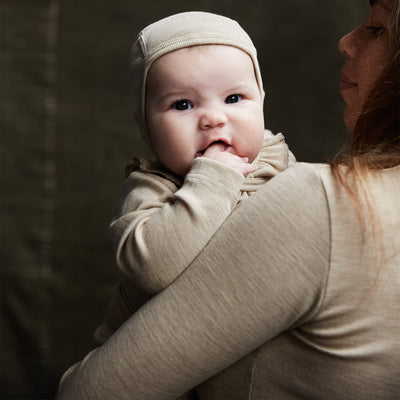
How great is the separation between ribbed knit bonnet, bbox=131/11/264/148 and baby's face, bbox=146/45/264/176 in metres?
0.01

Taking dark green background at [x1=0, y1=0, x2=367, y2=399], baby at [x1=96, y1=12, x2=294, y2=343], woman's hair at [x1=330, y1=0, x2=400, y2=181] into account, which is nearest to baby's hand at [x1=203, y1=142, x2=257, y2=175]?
baby at [x1=96, y1=12, x2=294, y2=343]

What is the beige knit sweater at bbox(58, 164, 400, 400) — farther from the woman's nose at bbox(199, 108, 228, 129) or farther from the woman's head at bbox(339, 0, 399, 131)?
the woman's head at bbox(339, 0, 399, 131)

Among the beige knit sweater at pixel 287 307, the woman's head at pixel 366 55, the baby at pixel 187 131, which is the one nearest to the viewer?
the beige knit sweater at pixel 287 307

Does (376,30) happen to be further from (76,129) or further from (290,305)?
(76,129)

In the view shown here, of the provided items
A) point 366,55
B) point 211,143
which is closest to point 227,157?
point 211,143

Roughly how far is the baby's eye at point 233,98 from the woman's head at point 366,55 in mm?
209

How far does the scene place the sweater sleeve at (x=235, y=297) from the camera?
783mm

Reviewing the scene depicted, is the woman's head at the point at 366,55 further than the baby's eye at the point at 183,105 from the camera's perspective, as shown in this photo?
Yes

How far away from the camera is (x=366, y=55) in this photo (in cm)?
125

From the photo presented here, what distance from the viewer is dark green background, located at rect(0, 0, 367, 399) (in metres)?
2.97

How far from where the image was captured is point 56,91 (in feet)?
9.80

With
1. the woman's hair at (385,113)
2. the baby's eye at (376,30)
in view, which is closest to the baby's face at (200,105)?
the woman's hair at (385,113)

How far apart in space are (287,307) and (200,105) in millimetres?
402

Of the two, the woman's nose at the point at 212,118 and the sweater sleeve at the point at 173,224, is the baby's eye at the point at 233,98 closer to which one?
the woman's nose at the point at 212,118
